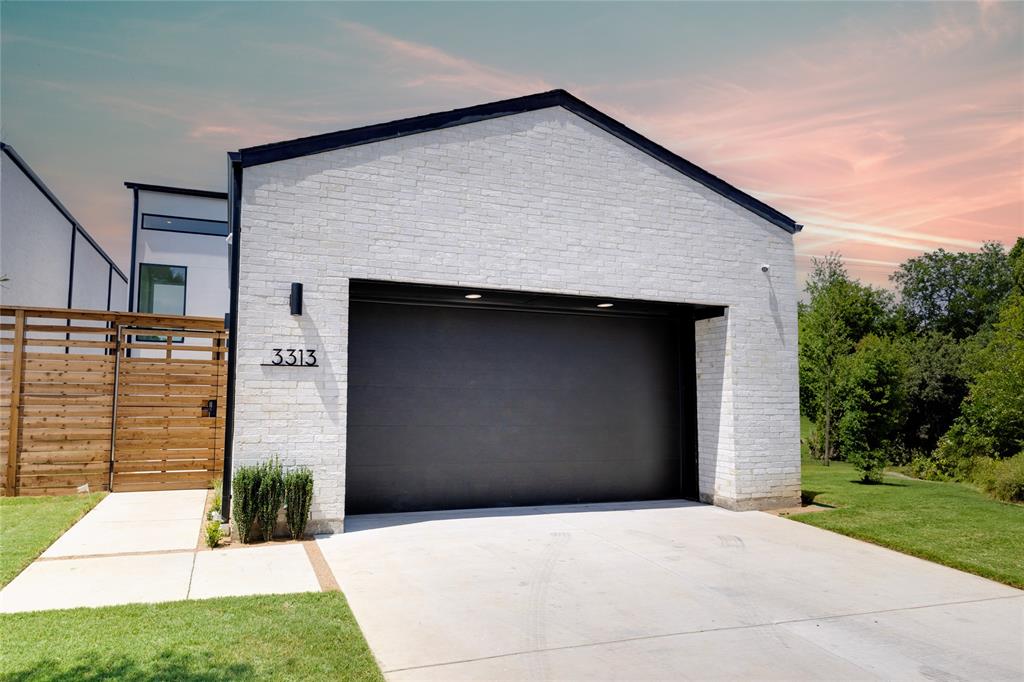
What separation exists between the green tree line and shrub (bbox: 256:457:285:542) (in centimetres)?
1067

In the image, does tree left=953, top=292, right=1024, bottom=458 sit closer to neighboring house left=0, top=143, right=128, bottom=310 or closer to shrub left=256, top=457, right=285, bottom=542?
shrub left=256, top=457, right=285, bottom=542

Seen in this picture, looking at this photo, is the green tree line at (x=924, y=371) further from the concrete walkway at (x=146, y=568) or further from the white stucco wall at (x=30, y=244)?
the white stucco wall at (x=30, y=244)

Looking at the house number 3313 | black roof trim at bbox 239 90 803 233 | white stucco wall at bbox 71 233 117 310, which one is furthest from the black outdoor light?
white stucco wall at bbox 71 233 117 310

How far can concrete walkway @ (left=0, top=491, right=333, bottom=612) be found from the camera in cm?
530

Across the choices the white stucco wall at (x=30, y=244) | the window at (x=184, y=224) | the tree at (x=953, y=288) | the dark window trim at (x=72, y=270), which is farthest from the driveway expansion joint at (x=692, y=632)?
the tree at (x=953, y=288)

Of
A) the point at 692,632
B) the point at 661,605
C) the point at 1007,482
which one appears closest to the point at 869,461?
the point at 1007,482

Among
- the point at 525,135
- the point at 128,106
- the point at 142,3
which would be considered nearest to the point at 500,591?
the point at 525,135

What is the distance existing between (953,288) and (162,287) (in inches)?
1879

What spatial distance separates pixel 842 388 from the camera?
14109 mm

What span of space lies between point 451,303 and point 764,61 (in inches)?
247

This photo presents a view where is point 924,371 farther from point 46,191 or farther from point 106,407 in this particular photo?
point 46,191

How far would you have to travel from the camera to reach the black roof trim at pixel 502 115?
7.88 metres

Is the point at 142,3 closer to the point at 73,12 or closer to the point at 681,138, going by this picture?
the point at 73,12

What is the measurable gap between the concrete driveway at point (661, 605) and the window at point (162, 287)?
1459cm
